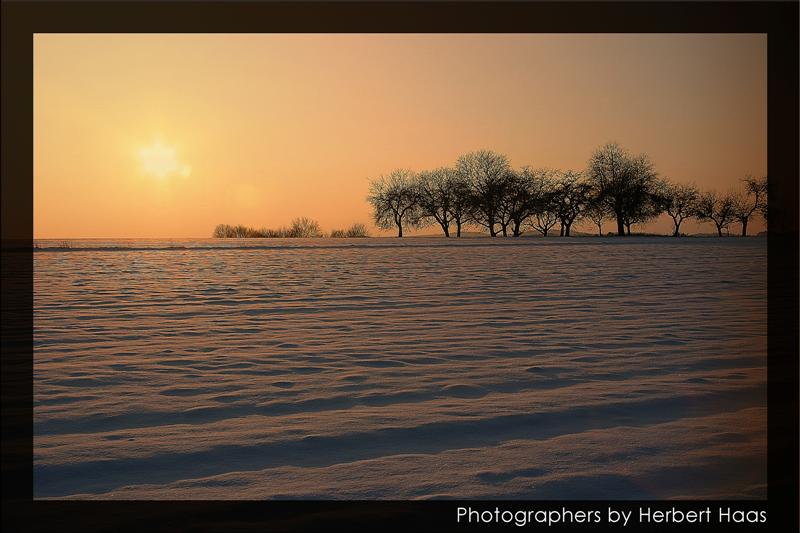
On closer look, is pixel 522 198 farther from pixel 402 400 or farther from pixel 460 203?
pixel 402 400

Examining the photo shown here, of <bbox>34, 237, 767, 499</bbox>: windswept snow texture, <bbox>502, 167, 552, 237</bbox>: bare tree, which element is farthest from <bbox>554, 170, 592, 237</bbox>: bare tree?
<bbox>34, 237, 767, 499</bbox>: windswept snow texture

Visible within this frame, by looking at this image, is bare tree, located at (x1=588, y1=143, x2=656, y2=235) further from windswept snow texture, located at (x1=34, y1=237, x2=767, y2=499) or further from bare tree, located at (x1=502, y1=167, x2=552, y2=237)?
windswept snow texture, located at (x1=34, y1=237, x2=767, y2=499)

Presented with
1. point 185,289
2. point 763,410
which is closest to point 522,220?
point 185,289

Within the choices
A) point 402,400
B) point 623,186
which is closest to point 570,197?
point 623,186

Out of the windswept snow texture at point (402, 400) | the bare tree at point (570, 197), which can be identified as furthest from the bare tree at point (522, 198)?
the windswept snow texture at point (402, 400)

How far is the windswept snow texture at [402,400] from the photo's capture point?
273 centimetres

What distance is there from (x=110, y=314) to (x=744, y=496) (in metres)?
7.09

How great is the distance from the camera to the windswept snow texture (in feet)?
8.96

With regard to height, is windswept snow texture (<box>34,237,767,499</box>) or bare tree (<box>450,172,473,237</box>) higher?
bare tree (<box>450,172,473,237</box>)

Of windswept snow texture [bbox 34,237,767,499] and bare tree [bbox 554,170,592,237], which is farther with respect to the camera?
bare tree [bbox 554,170,592,237]

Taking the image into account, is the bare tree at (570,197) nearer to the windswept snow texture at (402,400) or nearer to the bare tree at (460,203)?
the bare tree at (460,203)

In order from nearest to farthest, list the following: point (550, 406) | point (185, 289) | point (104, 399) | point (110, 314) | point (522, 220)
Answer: point (550, 406) → point (104, 399) → point (110, 314) → point (185, 289) → point (522, 220)
